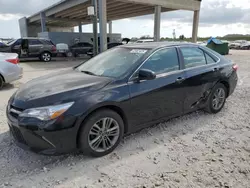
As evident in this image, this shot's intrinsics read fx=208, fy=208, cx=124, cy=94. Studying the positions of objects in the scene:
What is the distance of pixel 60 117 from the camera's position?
2428 millimetres

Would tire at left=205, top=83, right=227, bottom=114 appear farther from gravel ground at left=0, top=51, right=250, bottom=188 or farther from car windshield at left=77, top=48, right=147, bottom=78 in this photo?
car windshield at left=77, top=48, right=147, bottom=78

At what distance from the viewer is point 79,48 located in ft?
61.5

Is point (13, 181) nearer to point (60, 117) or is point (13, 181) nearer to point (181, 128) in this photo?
point (60, 117)

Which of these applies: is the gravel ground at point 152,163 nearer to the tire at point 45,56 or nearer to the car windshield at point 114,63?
the car windshield at point 114,63

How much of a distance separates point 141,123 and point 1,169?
195 cm

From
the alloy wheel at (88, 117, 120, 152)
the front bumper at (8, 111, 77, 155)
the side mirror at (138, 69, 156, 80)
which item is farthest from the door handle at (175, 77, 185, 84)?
the front bumper at (8, 111, 77, 155)

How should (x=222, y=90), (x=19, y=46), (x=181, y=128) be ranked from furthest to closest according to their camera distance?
1. (x=19, y=46)
2. (x=222, y=90)
3. (x=181, y=128)

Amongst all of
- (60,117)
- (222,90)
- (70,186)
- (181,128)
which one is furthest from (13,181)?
(222,90)

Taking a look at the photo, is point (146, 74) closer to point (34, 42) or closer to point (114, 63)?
point (114, 63)

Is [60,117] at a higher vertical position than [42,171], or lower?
higher

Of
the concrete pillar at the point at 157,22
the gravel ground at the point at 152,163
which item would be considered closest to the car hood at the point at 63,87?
the gravel ground at the point at 152,163

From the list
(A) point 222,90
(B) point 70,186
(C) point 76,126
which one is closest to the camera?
(B) point 70,186

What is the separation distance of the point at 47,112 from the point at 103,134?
31.4 inches

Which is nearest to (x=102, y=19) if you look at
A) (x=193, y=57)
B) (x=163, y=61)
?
(x=193, y=57)
